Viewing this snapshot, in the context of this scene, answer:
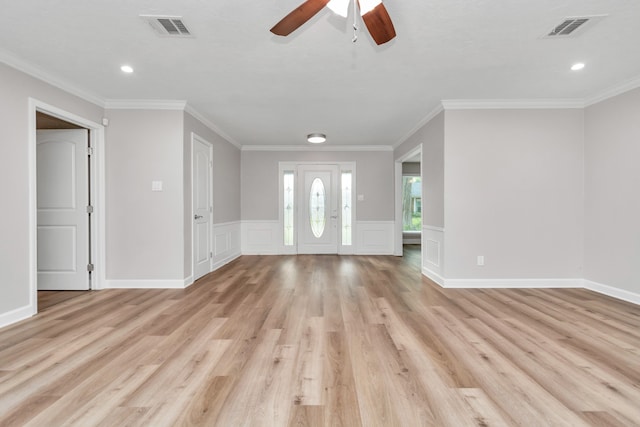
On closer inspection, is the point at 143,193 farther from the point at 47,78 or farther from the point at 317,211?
the point at 317,211

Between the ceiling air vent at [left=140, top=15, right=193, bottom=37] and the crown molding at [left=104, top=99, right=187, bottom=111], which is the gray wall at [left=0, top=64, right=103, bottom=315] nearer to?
the crown molding at [left=104, top=99, right=187, bottom=111]

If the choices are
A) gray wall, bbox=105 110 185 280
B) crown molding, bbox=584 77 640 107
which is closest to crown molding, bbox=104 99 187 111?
gray wall, bbox=105 110 185 280

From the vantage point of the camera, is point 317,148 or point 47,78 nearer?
point 47,78

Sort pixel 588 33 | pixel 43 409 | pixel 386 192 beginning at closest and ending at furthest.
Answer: pixel 43 409 → pixel 588 33 → pixel 386 192

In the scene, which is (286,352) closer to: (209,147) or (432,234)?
(432,234)

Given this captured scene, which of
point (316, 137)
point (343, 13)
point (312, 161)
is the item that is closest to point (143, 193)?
point (316, 137)

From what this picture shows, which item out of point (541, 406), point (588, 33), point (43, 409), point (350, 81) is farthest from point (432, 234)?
point (43, 409)

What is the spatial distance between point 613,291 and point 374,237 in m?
4.26

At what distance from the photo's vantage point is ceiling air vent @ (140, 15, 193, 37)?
240 cm

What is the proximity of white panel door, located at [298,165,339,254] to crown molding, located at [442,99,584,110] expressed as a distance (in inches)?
139

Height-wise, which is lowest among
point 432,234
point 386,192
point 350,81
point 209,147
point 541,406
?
point 541,406

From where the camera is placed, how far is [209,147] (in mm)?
5340

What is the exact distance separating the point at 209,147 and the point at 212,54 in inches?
101

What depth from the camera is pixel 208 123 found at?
205 inches
